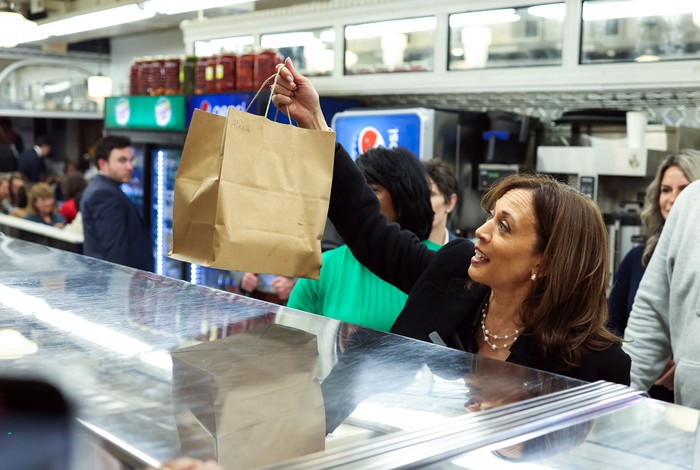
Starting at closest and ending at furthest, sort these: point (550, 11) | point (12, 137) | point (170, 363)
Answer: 1. point (170, 363)
2. point (550, 11)
3. point (12, 137)

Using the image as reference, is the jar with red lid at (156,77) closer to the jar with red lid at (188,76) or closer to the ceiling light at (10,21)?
the jar with red lid at (188,76)

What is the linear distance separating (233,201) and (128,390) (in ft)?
1.51

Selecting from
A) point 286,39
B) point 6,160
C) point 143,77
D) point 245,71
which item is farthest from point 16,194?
→ point 6,160

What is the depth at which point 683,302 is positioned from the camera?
1.90 meters

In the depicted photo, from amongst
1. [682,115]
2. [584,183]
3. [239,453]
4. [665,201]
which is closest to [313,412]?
[239,453]

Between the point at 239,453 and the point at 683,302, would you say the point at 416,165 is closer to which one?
the point at 683,302

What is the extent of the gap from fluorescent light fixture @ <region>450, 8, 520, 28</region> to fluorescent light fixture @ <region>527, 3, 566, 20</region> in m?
0.11

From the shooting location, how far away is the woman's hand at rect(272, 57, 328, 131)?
5.09ft

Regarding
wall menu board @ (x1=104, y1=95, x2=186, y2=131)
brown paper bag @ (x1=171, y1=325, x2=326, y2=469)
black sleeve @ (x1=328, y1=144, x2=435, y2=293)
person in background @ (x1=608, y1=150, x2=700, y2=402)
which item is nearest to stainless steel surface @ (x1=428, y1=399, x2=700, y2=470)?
brown paper bag @ (x1=171, y1=325, x2=326, y2=469)

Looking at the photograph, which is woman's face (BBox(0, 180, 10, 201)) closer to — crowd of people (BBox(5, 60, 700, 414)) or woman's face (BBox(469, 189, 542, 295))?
crowd of people (BBox(5, 60, 700, 414))

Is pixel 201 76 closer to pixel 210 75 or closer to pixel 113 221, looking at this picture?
pixel 210 75

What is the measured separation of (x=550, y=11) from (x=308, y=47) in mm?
2117

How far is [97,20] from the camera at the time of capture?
6.32 m

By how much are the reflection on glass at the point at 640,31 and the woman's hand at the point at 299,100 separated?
311 centimetres
